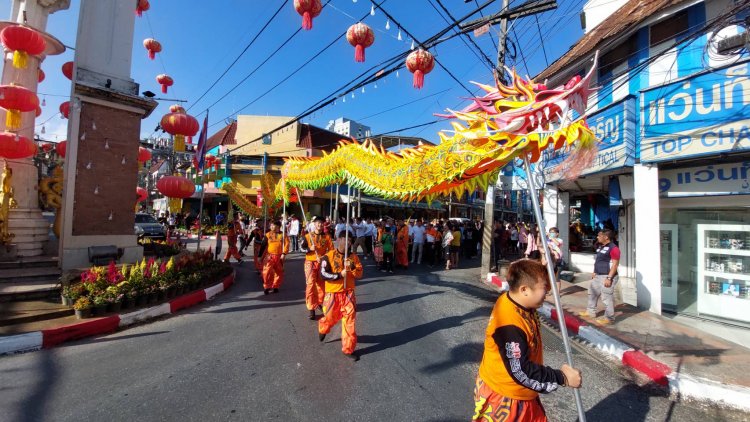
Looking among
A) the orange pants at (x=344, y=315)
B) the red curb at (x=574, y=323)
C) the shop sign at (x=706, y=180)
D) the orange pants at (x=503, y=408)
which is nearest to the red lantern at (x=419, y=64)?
the orange pants at (x=344, y=315)

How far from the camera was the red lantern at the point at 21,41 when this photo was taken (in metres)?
6.44

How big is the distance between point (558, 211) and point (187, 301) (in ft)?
33.5

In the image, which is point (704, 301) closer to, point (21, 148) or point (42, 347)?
point (42, 347)

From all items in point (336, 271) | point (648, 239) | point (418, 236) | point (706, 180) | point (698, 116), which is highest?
point (698, 116)

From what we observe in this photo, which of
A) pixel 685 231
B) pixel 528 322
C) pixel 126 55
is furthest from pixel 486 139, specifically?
pixel 126 55

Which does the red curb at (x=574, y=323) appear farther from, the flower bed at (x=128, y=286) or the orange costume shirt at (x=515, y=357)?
the flower bed at (x=128, y=286)

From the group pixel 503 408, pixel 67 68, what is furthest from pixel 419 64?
pixel 67 68

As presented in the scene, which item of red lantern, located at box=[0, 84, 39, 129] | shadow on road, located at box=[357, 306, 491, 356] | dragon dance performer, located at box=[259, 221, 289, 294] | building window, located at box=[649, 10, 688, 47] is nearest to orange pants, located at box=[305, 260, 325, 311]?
shadow on road, located at box=[357, 306, 491, 356]

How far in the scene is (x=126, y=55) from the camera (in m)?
8.24

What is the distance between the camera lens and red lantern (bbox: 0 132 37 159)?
6.50m

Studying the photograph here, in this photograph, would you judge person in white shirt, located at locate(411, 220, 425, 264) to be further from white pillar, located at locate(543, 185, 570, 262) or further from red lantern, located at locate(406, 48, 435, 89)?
red lantern, located at locate(406, 48, 435, 89)

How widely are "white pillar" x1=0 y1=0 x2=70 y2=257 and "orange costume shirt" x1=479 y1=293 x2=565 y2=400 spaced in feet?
32.7

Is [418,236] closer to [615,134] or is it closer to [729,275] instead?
[615,134]

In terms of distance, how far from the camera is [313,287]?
5582mm
